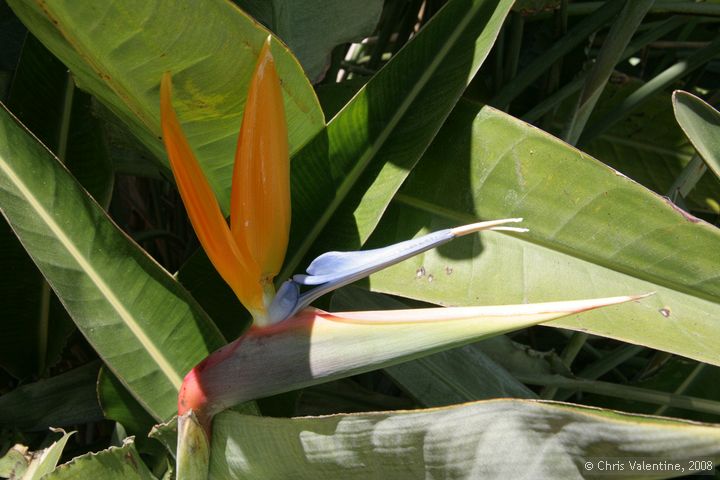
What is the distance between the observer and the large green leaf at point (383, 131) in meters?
0.64

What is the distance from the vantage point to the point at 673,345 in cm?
61

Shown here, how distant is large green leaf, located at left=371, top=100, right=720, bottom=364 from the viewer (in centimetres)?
62

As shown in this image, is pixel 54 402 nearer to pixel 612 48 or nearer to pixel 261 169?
pixel 261 169

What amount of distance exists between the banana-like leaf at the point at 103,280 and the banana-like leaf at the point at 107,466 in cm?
4

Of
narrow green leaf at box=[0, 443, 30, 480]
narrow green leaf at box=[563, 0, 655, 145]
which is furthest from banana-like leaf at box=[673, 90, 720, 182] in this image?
narrow green leaf at box=[0, 443, 30, 480]

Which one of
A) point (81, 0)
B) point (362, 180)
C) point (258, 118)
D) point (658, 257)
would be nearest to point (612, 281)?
point (658, 257)

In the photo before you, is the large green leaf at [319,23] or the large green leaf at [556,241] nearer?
the large green leaf at [556,241]

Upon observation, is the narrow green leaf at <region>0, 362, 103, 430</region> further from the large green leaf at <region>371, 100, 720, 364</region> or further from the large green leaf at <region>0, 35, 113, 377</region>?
the large green leaf at <region>371, 100, 720, 364</region>

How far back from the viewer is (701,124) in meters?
0.67

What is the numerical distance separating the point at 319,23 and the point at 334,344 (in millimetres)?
432

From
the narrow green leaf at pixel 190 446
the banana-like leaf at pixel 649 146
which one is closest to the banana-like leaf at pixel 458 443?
the narrow green leaf at pixel 190 446

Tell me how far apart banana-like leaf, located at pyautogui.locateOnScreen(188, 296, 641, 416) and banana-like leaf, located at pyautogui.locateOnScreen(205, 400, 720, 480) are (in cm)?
3

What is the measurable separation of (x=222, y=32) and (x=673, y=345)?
0.44 metres

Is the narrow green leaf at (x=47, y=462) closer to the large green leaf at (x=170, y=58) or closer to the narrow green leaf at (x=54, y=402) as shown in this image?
the narrow green leaf at (x=54, y=402)
